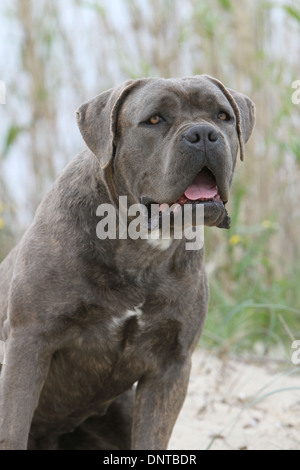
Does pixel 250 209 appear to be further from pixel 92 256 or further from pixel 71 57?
pixel 92 256

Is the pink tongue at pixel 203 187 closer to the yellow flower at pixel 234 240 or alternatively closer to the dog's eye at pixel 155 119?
the dog's eye at pixel 155 119

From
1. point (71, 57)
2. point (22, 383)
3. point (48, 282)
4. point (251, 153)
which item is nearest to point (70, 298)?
point (48, 282)

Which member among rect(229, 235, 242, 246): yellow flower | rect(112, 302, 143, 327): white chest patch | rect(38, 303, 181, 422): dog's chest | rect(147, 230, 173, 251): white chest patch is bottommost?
rect(38, 303, 181, 422): dog's chest

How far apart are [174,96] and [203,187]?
33 centimetres

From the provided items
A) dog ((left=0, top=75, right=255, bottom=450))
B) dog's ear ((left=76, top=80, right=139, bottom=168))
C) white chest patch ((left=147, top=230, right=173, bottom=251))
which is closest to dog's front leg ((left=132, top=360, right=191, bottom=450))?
dog ((left=0, top=75, right=255, bottom=450))

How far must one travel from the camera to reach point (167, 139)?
2.66m

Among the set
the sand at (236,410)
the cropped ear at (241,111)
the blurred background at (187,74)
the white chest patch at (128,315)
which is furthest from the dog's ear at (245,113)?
the blurred background at (187,74)

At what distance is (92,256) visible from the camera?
2.77 metres

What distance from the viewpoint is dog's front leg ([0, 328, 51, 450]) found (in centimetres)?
269

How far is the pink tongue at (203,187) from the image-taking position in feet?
8.86

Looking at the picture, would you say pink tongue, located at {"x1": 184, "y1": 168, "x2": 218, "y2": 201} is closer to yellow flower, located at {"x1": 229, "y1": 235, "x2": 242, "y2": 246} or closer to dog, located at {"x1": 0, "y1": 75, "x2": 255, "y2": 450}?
dog, located at {"x1": 0, "y1": 75, "x2": 255, "y2": 450}

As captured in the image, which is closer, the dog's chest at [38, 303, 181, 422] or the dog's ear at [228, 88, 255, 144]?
the dog's chest at [38, 303, 181, 422]

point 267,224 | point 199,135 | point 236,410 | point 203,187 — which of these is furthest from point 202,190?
point 267,224

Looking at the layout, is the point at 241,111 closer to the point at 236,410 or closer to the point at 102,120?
the point at 102,120
